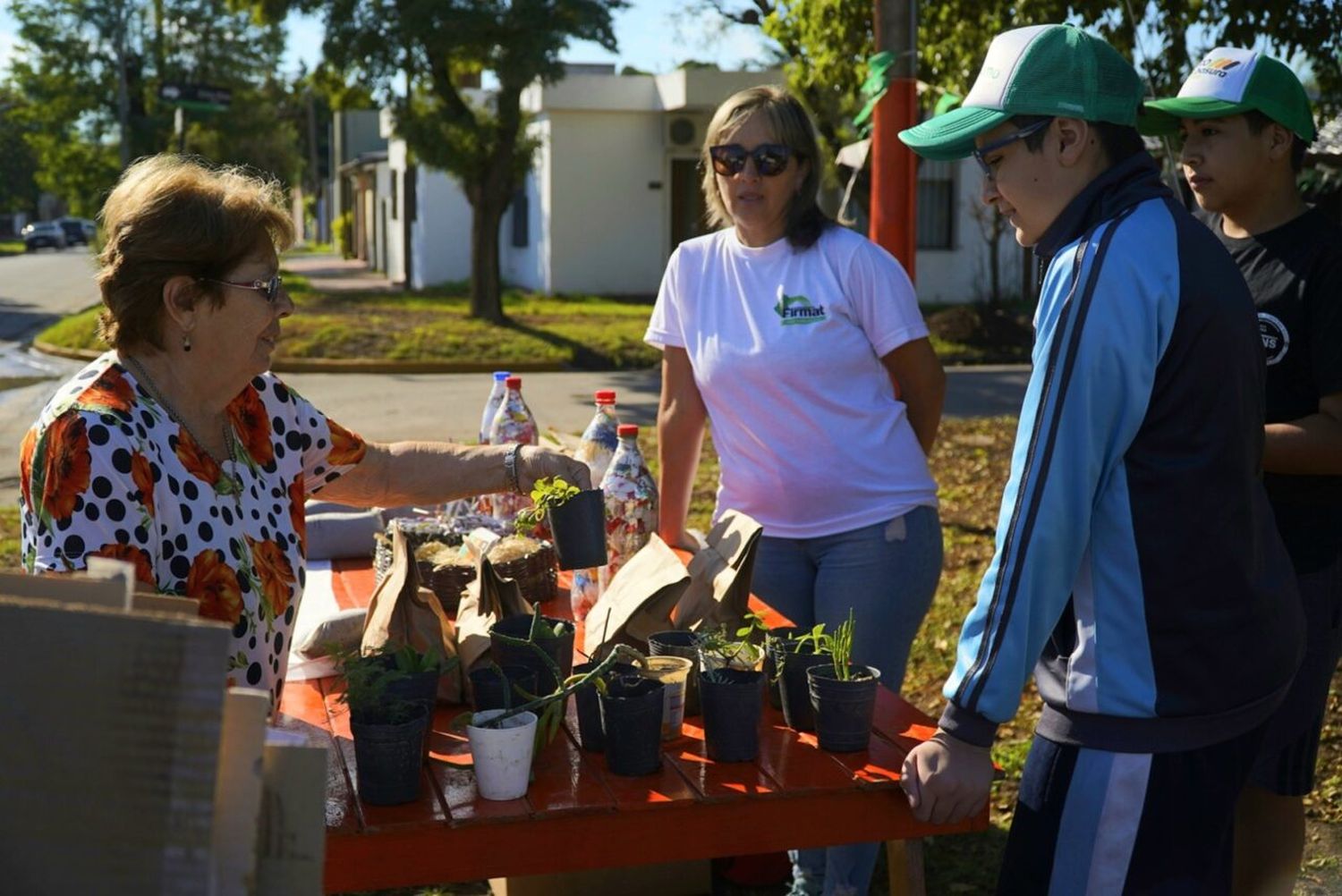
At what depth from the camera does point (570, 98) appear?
25.5 metres

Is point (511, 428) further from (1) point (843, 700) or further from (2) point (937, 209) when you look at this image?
(2) point (937, 209)

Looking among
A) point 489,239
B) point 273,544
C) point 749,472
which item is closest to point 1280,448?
point 749,472

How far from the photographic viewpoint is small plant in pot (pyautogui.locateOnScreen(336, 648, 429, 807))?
203 cm

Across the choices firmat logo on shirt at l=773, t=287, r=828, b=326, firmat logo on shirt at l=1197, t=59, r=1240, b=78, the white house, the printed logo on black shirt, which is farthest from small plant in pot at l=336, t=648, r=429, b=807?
the white house

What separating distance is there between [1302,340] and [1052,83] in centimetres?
119

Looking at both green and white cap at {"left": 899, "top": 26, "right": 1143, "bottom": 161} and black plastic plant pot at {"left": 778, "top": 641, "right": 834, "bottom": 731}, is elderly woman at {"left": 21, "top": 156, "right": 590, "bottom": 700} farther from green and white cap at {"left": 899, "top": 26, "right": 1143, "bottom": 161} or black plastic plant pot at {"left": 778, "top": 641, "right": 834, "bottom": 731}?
green and white cap at {"left": 899, "top": 26, "right": 1143, "bottom": 161}

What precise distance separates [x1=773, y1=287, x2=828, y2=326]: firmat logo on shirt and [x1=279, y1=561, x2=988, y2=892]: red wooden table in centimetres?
122

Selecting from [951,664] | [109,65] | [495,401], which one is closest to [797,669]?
[495,401]

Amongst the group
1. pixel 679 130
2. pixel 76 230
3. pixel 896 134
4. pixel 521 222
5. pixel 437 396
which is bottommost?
pixel 437 396

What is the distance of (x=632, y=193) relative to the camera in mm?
26453

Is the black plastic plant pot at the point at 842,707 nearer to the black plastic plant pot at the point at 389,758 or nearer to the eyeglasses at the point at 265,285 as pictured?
the black plastic plant pot at the point at 389,758

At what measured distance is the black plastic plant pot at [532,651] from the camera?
2.30 metres

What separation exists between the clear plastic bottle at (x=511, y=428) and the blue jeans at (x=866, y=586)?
803mm

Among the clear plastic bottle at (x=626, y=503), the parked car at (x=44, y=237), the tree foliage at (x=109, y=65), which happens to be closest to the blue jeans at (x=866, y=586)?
the clear plastic bottle at (x=626, y=503)
